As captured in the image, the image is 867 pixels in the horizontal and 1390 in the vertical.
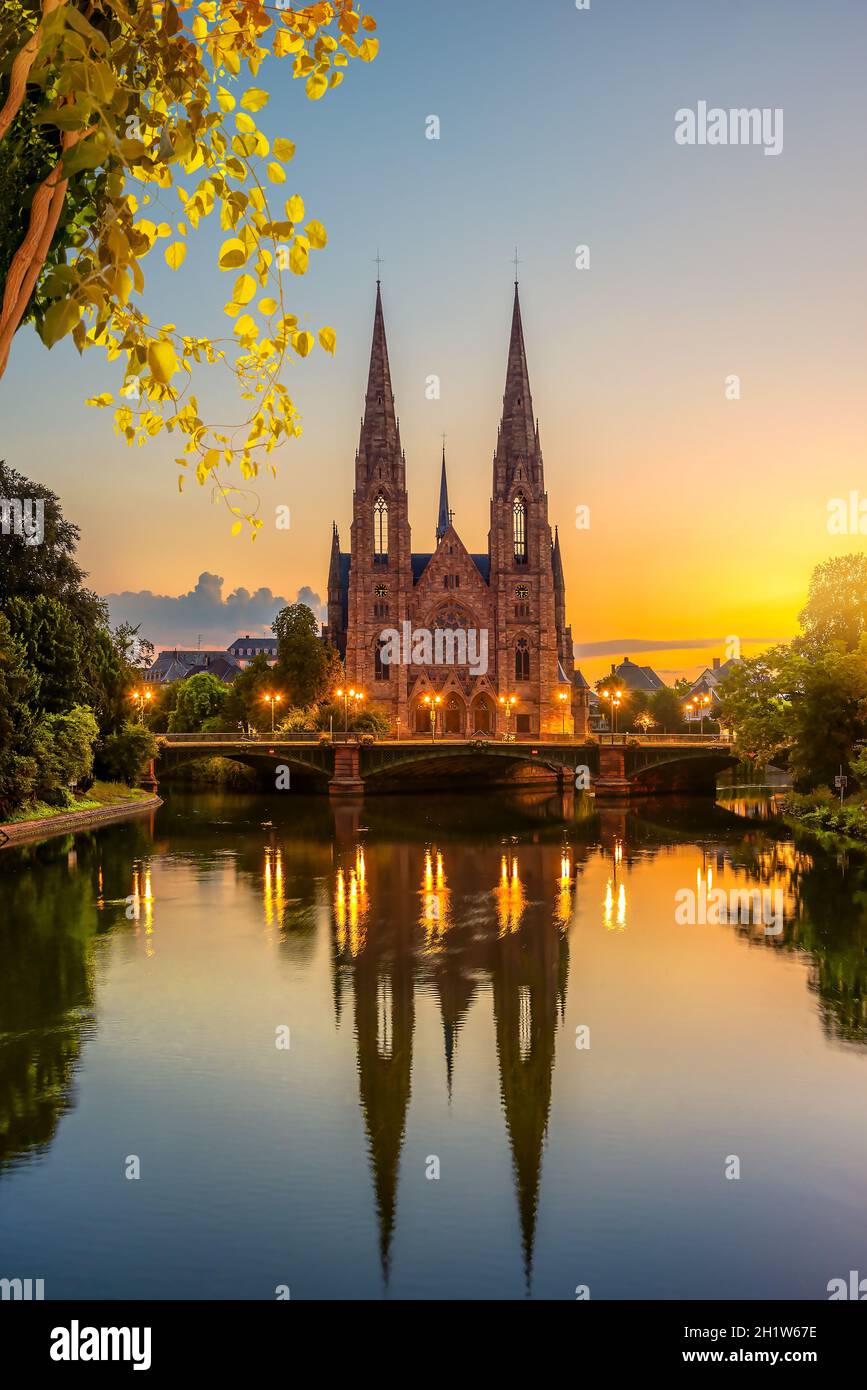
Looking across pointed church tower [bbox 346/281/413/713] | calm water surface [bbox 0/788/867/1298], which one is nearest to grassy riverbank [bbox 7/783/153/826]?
calm water surface [bbox 0/788/867/1298]

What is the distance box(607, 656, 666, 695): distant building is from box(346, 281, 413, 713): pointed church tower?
6995 centimetres

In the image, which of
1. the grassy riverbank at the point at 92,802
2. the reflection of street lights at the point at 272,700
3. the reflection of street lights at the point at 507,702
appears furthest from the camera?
the reflection of street lights at the point at 507,702

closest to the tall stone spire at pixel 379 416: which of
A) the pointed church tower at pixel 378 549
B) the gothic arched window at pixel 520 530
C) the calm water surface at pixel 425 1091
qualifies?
the pointed church tower at pixel 378 549

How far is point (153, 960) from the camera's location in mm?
26344

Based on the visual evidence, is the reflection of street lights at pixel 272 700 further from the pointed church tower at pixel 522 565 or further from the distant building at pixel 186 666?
the distant building at pixel 186 666

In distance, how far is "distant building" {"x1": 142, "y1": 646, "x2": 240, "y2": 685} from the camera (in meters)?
171

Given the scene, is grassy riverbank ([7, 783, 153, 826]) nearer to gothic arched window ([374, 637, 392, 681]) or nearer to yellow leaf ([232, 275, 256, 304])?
gothic arched window ([374, 637, 392, 681])

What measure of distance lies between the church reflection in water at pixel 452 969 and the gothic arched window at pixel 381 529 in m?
54.0

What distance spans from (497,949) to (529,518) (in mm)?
73820

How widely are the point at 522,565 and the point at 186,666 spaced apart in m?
95.6

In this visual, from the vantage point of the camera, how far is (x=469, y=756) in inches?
2746

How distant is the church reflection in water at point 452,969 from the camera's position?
1622cm

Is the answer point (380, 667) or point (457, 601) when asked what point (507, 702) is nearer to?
point (457, 601)
